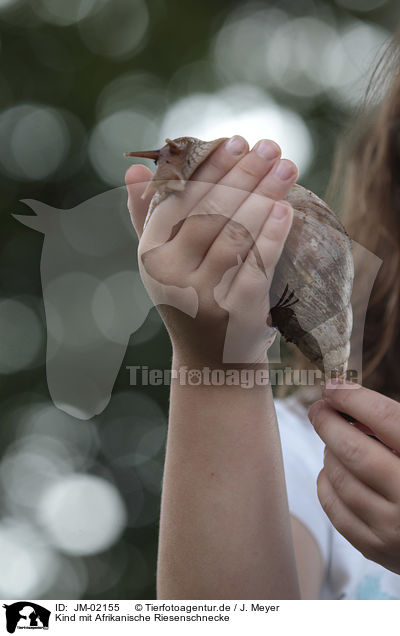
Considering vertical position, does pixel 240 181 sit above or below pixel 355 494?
above

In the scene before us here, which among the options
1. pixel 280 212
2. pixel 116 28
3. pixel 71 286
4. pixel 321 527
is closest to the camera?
pixel 280 212

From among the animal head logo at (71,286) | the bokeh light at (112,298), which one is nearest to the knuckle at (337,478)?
the animal head logo at (71,286)

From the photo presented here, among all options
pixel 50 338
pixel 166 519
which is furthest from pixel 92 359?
pixel 166 519

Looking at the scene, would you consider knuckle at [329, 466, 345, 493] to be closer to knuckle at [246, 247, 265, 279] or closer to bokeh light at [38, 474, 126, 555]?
knuckle at [246, 247, 265, 279]

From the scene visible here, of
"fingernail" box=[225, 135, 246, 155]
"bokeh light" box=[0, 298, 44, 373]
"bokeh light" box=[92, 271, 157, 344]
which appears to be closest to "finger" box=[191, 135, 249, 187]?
"fingernail" box=[225, 135, 246, 155]

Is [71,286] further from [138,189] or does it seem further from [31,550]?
[31,550]
